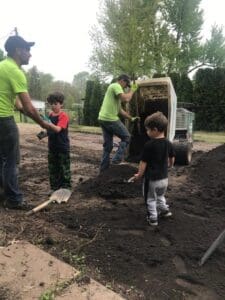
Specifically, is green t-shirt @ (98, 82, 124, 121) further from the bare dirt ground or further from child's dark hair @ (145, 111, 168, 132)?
child's dark hair @ (145, 111, 168, 132)

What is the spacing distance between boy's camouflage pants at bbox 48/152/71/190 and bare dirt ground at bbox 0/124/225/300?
0.25 metres

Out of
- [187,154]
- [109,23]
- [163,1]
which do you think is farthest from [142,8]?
[187,154]

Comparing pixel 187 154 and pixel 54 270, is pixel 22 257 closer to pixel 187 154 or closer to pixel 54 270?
pixel 54 270

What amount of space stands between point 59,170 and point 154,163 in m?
1.91

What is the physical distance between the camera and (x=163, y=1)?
3584cm

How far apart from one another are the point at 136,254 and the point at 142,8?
24.9 m

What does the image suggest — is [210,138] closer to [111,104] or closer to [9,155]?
[111,104]

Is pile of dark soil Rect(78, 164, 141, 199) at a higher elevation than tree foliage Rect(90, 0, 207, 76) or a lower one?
lower

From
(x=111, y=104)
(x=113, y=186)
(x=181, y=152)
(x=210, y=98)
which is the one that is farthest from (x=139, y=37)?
(x=113, y=186)

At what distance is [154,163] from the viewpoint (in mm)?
4953

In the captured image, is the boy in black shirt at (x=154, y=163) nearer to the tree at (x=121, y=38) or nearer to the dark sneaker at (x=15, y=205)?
the dark sneaker at (x=15, y=205)

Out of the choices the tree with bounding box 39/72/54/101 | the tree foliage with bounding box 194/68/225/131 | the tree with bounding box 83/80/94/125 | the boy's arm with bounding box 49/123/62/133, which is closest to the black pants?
the boy's arm with bounding box 49/123/62/133

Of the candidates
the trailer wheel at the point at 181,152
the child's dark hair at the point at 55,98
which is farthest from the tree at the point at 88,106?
the child's dark hair at the point at 55,98

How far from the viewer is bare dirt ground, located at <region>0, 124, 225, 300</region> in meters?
3.58
